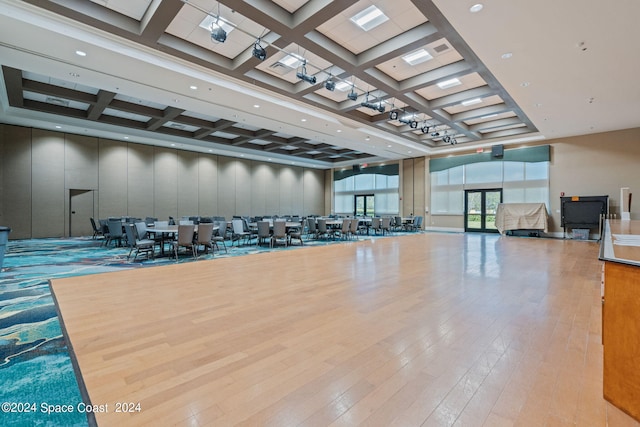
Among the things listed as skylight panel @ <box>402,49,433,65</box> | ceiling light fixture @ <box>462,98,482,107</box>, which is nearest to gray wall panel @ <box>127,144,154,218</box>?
skylight panel @ <box>402,49,433,65</box>

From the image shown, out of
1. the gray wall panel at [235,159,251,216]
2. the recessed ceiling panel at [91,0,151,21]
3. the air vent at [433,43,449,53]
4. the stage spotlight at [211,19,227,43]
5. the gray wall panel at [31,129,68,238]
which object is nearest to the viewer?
the stage spotlight at [211,19,227,43]

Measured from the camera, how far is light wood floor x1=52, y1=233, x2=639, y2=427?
1581 millimetres

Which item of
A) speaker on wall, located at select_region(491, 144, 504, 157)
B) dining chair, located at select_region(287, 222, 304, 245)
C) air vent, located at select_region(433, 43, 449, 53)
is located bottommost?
dining chair, located at select_region(287, 222, 304, 245)

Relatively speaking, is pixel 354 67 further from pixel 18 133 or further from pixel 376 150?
pixel 18 133

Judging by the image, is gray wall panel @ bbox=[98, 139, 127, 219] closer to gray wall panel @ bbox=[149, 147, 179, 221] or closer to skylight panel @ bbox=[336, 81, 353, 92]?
gray wall panel @ bbox=[149, 147, 179, 221]

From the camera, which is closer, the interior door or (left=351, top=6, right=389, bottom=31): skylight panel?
(left=351, top=6, right=389, bottom=31): skylight panel

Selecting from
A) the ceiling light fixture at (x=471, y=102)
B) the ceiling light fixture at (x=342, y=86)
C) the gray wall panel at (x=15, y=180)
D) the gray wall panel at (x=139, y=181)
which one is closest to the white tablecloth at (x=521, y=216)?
the ceiling light fixture at (x=471, y=102)

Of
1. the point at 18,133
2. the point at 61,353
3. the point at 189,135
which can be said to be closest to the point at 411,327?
the point at 61,353

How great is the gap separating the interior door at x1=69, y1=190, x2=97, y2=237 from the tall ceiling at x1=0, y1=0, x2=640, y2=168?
2555mm

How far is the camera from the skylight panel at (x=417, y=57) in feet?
21.9

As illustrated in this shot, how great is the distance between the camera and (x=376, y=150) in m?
15.5

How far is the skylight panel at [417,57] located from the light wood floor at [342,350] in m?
5.05

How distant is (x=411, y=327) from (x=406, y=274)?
7.61 feet

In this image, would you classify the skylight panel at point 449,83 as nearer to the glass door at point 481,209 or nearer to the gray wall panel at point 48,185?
the glass door at point 481,209
